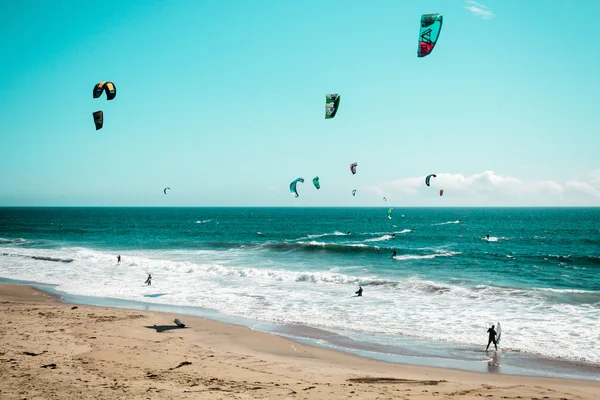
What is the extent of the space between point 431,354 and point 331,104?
449 inches

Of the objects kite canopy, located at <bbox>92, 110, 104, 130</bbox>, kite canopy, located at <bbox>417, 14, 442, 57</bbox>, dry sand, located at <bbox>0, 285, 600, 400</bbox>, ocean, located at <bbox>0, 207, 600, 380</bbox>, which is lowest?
ocean, located at <bbox>0, 207, 600, 380</bbox>

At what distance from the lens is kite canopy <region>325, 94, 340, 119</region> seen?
1938 cm

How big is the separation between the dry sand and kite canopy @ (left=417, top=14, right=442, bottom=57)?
8996mm

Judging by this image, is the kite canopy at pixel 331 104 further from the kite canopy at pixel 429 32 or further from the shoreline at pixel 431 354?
the shoreline at pixel 431 354

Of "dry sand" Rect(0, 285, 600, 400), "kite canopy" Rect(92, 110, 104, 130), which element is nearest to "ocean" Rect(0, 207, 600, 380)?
"dry sand" Rect(0, 285, 600, 400)

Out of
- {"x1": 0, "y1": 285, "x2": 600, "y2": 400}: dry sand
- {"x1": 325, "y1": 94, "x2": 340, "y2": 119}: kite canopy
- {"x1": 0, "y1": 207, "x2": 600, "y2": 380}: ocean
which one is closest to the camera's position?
{"x1": 0, "y1": 285, "x2": 600, "y2": 400}: dry sand

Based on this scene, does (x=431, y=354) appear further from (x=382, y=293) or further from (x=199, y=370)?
(x=382, y=293)

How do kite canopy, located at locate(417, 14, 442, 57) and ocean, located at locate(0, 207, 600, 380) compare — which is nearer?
kite canopy, located at locate(417, 14, 442, 57)

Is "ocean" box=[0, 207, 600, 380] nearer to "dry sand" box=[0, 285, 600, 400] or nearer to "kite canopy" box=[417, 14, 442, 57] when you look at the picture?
"dry sand" box=[0, 285, 600, 400]

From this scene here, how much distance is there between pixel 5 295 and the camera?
22422 millimetres

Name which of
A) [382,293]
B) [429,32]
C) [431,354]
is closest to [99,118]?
[429,32]

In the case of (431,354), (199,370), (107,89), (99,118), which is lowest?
(431,354)

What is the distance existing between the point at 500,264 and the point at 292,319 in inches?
973

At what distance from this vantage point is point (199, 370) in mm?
10648
